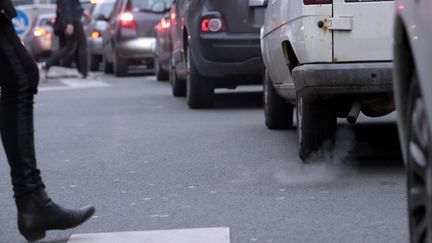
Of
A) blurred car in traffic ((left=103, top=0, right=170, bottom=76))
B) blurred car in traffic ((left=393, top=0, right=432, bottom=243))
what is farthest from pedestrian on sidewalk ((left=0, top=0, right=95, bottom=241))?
blurred car in traffic ((left=103, top=0, right=170, bottom=76))

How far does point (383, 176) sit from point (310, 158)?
2.56 ft

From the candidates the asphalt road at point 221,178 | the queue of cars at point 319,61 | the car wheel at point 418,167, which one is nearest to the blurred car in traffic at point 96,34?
the queue of cars at point 319,61

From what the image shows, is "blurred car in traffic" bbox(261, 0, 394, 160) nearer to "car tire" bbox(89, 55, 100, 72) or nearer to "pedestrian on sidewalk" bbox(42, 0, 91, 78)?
"pedestrian on sidewalk" bbox(42, 0, 91, 78)

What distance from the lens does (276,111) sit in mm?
11750

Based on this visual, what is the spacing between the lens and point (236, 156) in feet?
32.3

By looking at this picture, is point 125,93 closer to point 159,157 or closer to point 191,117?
point 191,117

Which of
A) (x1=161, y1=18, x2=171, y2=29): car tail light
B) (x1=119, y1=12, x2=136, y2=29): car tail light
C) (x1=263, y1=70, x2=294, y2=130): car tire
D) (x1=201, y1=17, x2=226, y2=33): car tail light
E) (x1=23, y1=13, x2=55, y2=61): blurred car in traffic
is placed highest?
(x1=201, y1=17, x2=226, y2=33): car tail light

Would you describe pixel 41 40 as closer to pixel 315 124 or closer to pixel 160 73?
pixel 160 73

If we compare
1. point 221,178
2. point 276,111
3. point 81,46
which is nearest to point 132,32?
point 81,46

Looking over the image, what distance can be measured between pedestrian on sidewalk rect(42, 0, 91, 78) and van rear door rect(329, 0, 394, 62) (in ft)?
51.9

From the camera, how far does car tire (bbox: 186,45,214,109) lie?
1446 centimetres

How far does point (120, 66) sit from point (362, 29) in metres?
18.5

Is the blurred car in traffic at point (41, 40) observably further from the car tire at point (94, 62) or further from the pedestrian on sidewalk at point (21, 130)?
the pedestrian on sidewalk at point (21, 130)

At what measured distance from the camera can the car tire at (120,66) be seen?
26172 mm
